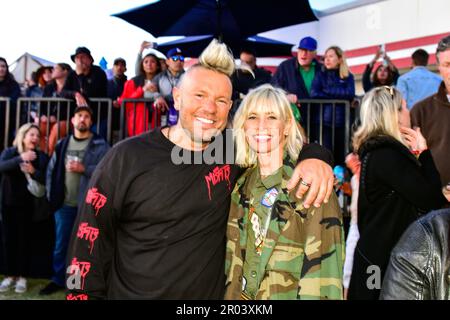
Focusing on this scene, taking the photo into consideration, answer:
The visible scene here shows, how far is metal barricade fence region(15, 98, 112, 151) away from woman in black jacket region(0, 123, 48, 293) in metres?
0.47

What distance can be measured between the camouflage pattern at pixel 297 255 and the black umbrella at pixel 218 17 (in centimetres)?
601

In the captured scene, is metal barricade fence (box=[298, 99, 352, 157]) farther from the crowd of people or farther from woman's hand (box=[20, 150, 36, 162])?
woman's hand (box=[20, 150, 36, 162])

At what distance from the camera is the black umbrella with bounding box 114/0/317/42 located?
8.09 m

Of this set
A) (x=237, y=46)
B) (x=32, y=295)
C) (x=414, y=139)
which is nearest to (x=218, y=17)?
(x=237, y=46)

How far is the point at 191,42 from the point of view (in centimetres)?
1005

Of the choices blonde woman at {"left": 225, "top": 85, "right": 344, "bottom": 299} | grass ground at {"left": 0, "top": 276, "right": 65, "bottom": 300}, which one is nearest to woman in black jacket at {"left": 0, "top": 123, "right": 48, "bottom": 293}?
grass ground at {"left": 0, "top": 276, "right": 65, "bottom": 300}

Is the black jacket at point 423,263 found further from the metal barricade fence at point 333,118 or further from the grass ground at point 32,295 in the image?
the grass ground at point 32,295

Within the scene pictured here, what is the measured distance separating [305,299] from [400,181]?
1.38 metres

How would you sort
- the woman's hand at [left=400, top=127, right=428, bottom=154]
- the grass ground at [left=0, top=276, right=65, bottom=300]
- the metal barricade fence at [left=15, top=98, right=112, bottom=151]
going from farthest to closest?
the metal barricade fence at [left=15, top=98, right=112, bottom=151]
the grass ground at [left=0, top=276, right=65, bottom=300]
the woman's hand at [left=400, top=127, right=428, bottom=154]

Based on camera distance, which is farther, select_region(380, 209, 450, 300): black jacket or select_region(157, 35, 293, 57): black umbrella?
select_region(157, 35, 293, 57): black umbrella

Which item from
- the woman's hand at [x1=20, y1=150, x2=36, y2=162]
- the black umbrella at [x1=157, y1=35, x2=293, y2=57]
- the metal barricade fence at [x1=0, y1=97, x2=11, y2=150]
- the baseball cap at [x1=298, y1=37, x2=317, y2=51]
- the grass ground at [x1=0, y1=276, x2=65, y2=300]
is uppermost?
the black umbrella at [x1=157, y1=35, x2=293, y2=57]

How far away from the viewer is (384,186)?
136 inches

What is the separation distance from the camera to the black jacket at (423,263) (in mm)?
1553
